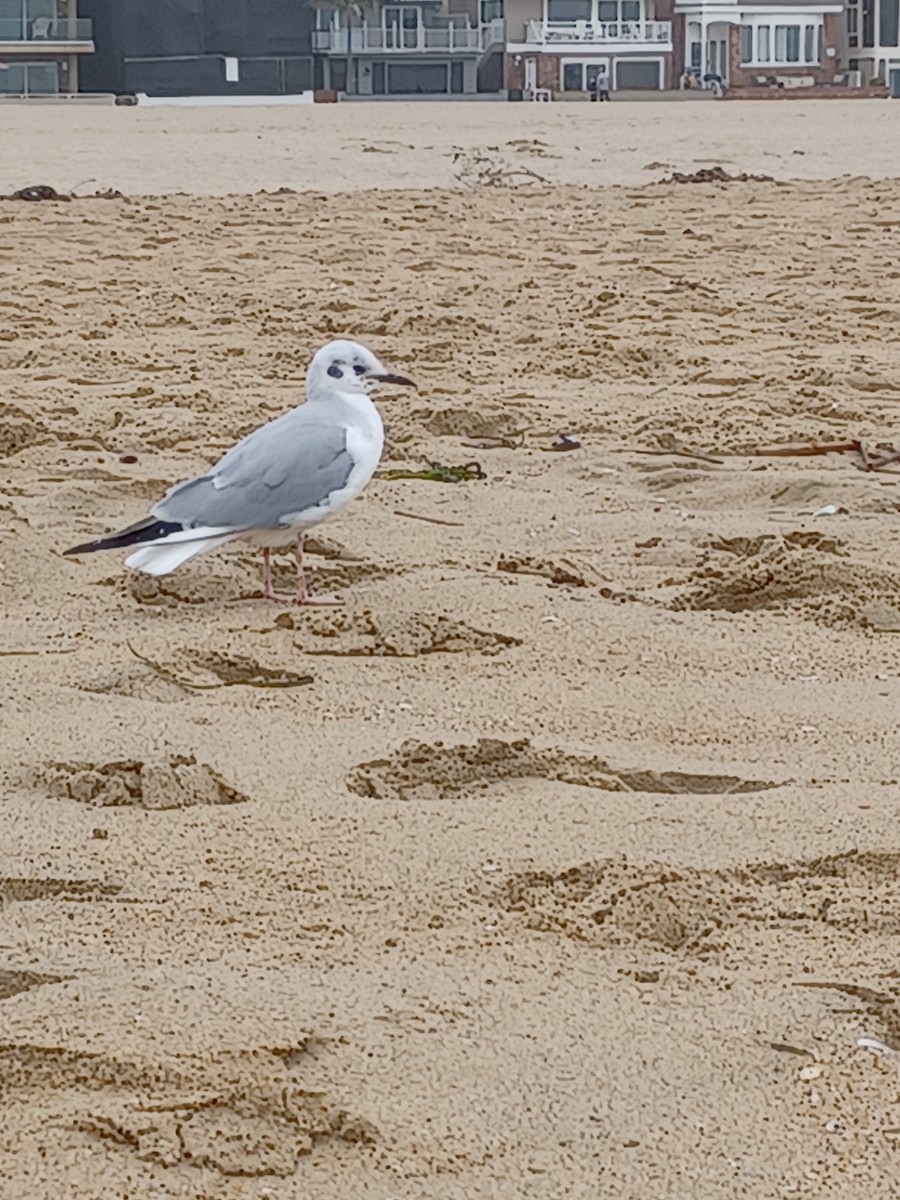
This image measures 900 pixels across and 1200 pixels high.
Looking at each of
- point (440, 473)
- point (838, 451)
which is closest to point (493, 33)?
point (838, 451)

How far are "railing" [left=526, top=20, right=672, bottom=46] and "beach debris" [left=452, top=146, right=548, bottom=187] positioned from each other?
36.2 metres

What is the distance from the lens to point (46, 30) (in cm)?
4922

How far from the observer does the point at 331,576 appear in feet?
14.0

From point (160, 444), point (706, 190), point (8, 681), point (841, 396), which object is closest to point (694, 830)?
point (8, 681)

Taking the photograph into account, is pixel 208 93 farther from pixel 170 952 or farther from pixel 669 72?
pixel 170 952

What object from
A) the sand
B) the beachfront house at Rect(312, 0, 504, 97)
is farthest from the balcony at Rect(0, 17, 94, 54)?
the sand

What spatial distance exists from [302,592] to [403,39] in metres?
52.5

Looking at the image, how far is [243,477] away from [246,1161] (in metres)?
2.16

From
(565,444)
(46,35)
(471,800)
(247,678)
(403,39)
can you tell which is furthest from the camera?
(403,39)

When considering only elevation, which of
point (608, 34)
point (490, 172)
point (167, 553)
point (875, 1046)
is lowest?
point (875, 1046)

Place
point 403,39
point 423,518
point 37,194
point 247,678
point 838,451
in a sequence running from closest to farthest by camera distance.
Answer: point 247,678
point 423,518
point 838,451
point 37,194
point 403,39

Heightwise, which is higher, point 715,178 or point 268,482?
point 715,178

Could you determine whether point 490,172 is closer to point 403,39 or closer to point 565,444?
point 565,444

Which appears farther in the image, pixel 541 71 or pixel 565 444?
pixel 541 71
